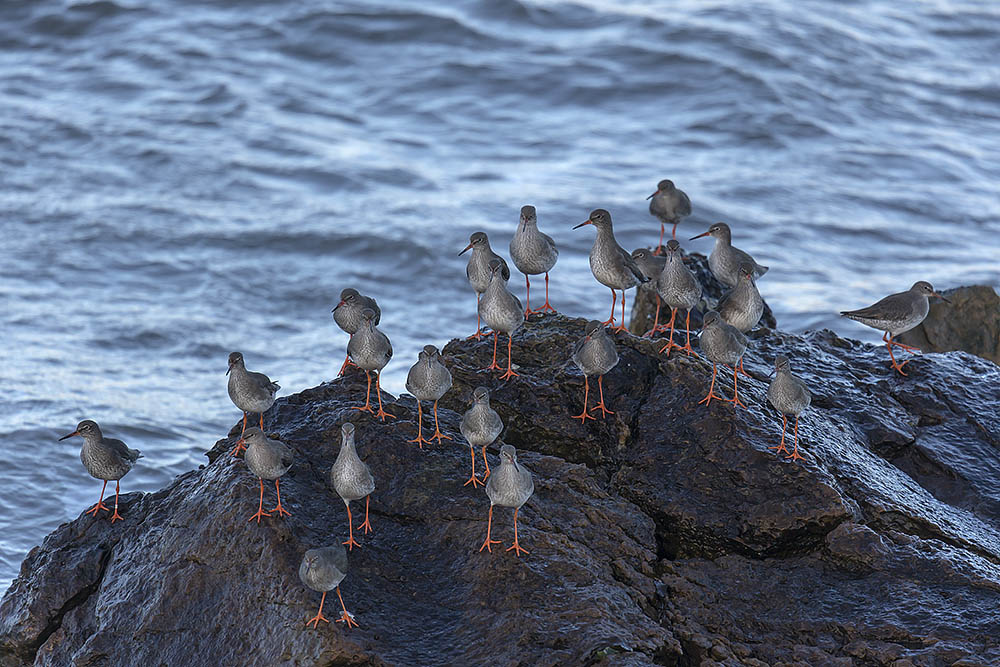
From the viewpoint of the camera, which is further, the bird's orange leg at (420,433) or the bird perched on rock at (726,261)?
the bird perched on rock at (726,261)

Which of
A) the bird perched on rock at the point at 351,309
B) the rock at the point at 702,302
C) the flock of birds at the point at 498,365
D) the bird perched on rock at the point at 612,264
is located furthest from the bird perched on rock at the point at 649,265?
the bird perched on rock at the point at 351,309

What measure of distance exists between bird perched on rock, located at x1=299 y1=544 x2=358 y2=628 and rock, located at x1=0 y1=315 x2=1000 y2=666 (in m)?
0.09

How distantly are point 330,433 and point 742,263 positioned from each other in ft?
10.7

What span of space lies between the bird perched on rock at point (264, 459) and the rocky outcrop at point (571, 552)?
88mm

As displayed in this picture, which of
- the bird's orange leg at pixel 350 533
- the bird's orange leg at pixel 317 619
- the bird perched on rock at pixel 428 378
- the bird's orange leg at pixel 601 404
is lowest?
the bird's orange leg at pixel 317 619

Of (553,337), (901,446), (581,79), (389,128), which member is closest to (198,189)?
(389,128)

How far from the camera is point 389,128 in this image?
759 inches

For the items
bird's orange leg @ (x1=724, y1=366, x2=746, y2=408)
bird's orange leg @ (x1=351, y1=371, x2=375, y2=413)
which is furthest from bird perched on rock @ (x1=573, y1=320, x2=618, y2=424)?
bird's orange leg @ (x1=351, y1=371, x2=375, y2=413)

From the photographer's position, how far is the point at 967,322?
10.3 metres

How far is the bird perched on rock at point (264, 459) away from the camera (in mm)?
6168

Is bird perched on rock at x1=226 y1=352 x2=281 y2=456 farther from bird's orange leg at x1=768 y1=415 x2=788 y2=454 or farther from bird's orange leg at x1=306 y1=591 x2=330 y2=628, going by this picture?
bird's orange leg at x1=768 y1=415 x2=788 y2=454

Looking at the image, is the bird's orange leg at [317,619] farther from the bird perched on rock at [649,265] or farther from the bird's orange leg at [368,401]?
the bird perched on rock at [649,265]

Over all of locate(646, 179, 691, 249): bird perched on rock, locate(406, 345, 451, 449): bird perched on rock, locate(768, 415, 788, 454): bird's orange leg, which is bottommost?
locate(646, 179, 691, 249): bird perched on rock

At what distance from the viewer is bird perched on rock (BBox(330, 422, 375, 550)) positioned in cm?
611
